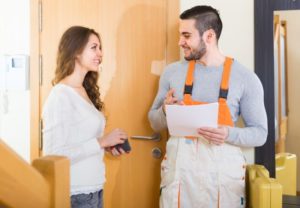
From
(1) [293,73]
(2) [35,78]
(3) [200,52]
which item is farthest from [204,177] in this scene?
(2) [35,78]

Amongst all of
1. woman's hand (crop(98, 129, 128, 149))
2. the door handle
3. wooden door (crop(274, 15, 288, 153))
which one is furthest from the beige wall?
woman's hand (crop(98, 129, 128, 149))

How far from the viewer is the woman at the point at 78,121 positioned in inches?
58.1

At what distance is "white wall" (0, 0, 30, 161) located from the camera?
7.39ft

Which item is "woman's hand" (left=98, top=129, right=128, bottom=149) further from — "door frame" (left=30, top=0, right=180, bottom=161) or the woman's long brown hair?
"door frame" (left=30, top=0, right=180, bottom=161)

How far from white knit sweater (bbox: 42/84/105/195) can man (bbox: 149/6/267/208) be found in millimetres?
367

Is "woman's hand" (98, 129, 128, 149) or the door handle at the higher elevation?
"woman's hand" (98, 129, 128, 149)

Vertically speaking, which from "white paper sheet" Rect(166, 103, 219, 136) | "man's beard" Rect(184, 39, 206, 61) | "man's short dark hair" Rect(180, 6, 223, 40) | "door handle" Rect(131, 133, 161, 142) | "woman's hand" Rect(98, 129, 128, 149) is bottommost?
"door handle" Rect(131, 133, 161, 142)

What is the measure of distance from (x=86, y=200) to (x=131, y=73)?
0.83 metres

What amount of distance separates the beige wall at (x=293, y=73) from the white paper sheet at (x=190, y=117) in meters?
0.49

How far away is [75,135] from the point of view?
1.54 metres

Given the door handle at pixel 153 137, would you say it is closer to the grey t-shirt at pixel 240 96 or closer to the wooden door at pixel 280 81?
the grey t-shirt at pixel 240 96

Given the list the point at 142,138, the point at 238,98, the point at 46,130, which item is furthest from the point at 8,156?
the point at 142,138

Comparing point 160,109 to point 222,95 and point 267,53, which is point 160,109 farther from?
point 267,53

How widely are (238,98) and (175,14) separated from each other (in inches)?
25.8
